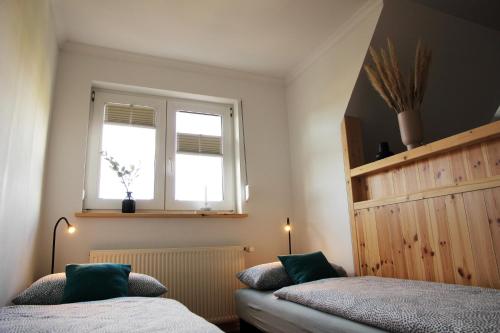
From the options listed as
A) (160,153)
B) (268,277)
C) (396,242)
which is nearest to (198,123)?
(160,153)

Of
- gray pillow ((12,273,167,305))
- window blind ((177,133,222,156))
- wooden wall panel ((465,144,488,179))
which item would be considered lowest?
gray pillow ((12,273,167,305))

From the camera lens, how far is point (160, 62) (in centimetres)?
335

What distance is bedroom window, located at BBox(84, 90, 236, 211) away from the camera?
3.09 m

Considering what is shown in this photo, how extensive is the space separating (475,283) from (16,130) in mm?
2681

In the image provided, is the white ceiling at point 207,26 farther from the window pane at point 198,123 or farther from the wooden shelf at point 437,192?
the wooden shelf at point 437,192

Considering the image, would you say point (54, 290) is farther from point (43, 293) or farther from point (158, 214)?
point (158, 214)

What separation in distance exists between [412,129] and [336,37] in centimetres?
122

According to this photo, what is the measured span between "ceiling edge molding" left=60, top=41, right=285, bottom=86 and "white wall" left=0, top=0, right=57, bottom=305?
0.40 m

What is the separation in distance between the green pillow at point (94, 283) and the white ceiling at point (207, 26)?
6.14 feet

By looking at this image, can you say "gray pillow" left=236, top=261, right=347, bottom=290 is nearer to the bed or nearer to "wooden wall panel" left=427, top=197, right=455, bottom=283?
the bed

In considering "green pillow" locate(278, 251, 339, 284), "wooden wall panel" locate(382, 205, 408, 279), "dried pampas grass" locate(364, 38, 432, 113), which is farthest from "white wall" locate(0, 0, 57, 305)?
"wooden wall panel" locate(382, 205, 408, 279)

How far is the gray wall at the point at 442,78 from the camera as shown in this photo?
9.02ft

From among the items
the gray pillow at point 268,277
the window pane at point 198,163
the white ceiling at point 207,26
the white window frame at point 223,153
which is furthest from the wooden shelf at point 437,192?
the white ceiling at point 207,26

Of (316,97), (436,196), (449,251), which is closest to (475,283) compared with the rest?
(449,251)
